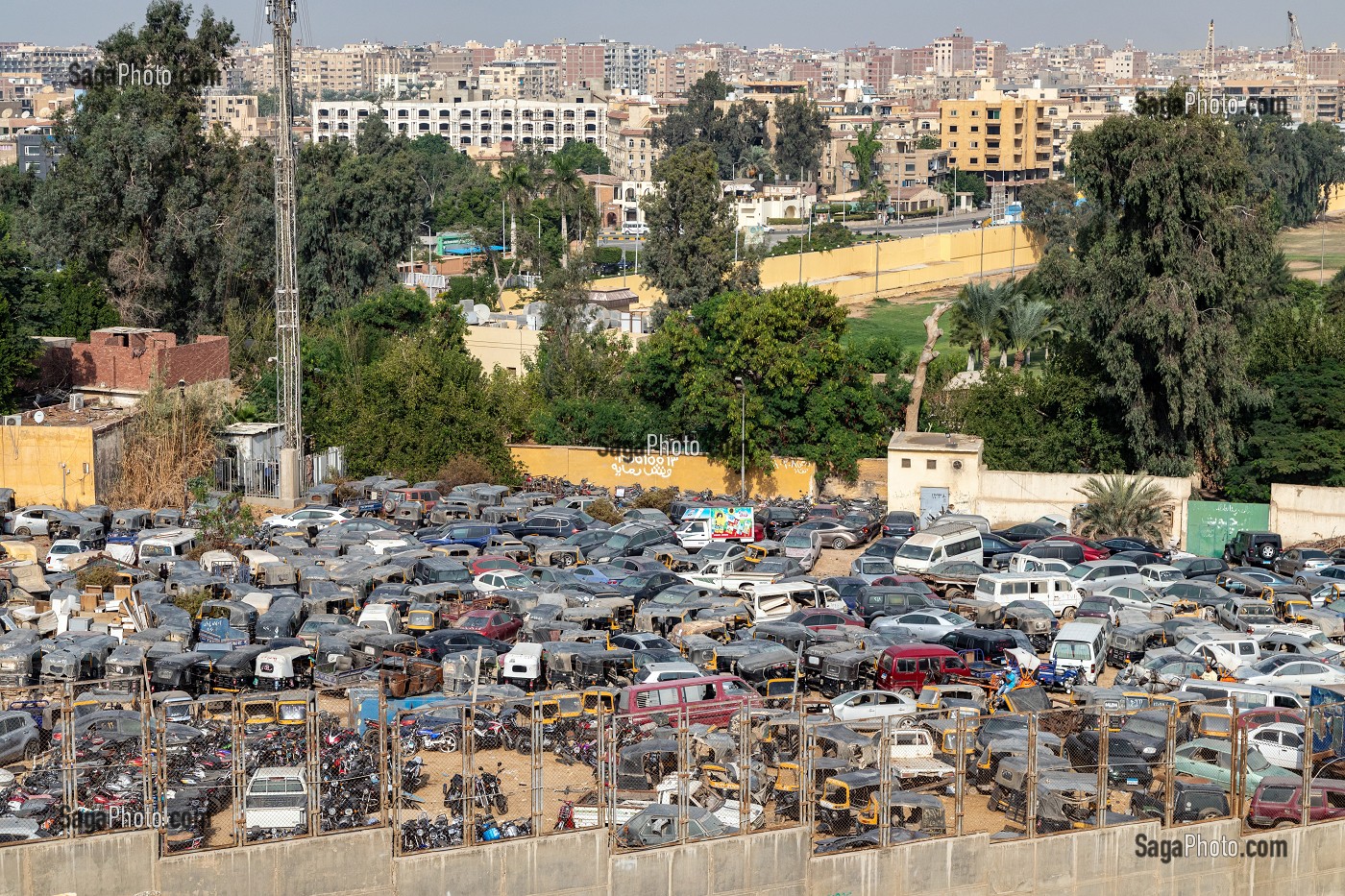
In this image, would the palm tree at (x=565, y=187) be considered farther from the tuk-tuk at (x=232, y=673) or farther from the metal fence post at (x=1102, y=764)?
the metal fence post at (x=1102, y=764)

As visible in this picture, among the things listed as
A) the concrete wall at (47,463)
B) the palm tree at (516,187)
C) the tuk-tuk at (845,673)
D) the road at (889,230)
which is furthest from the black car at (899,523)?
the road at (889,230)

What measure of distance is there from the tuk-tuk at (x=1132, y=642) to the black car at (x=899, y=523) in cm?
826

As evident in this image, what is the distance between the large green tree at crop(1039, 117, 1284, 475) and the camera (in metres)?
32.8

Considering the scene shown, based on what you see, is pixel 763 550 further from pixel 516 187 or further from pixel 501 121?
pixel 501 121

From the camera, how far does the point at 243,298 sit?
55.5 metres

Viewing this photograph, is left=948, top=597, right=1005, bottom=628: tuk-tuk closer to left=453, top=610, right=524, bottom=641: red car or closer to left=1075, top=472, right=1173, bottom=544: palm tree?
left=453, top=610, right=524, bottom=641: red car

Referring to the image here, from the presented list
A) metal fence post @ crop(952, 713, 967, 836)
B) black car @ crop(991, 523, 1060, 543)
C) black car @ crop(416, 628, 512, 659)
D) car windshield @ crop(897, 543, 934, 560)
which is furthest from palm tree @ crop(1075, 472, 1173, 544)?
metal fence post @ crop(952, 713, 967, 836)

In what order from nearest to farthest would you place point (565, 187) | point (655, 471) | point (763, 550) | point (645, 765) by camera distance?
1. point (645, 765)
2. point (763, 550)
3. point (655, 471)
4. point (565, 187)

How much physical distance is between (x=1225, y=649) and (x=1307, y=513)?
428 inches

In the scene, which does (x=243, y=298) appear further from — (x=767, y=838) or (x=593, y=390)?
(x=767, y=838)

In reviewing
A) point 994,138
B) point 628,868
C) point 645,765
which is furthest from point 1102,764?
point 994,138

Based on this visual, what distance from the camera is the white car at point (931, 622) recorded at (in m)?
23.3

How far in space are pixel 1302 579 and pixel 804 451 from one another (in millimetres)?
11813

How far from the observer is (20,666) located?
21047mm
